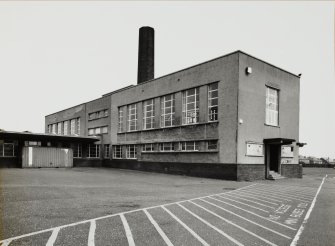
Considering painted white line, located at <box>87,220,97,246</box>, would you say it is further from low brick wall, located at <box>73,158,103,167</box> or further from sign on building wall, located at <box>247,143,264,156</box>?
low brick wall, located at <box>73,158,103,167</box>

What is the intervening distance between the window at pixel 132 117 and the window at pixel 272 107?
1436cm

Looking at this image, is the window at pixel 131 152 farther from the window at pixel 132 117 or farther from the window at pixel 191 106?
the window at pixel 191 106

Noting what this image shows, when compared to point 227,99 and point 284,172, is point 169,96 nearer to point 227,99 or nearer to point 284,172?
point 227,99

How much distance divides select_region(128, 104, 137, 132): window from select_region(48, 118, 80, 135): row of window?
45.9 ft

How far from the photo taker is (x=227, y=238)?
6.09m

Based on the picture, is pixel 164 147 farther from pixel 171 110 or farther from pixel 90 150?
pixel 90 150

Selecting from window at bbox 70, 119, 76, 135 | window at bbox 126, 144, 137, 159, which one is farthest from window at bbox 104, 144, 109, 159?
window at bbox 70, 119, 76, 135

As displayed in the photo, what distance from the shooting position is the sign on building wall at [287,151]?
25.8 metres

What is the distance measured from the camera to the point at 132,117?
33.4m

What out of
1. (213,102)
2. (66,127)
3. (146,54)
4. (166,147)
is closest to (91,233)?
(213,102)

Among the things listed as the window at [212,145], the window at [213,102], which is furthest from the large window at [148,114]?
the window at [212,145]

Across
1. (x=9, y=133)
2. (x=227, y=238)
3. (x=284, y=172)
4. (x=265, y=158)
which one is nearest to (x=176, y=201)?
(x=227, y=238)

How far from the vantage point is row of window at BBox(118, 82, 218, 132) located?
78.2 ft

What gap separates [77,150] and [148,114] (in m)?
12.9
